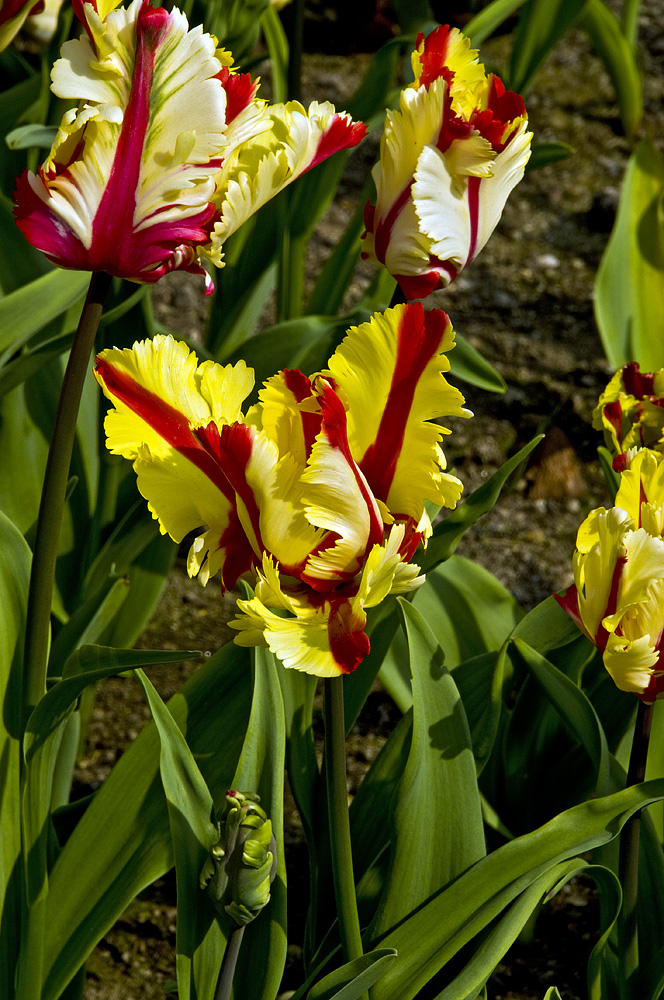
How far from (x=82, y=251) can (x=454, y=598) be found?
69cm

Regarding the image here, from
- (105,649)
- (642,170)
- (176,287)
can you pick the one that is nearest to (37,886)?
(105,649)

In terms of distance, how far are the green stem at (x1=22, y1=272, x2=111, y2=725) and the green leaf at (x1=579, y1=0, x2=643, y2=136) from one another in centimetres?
185

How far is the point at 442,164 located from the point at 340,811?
45cm

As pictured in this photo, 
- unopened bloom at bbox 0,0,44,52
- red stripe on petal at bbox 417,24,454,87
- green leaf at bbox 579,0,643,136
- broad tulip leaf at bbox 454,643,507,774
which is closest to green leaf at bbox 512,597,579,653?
broad tulip leaf at bbox 454,643,507,774

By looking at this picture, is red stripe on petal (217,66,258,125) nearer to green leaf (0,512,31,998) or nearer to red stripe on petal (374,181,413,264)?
red stripe on petal (374,181,413,264)

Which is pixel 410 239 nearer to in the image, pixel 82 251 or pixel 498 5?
pixel 82 251

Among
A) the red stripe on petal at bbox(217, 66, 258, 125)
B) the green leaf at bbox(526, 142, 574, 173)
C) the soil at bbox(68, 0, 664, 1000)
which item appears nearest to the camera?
the red stripe on petal at bbox(217, 66, 258, 125)

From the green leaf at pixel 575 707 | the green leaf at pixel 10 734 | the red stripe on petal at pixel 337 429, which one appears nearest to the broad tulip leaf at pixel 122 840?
the green leaf at pixel 10 734

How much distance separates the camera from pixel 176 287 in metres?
2.19

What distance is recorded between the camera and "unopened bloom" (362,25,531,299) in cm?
68

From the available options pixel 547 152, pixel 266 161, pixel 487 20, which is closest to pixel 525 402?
pixel 547 152

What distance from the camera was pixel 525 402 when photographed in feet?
6.34

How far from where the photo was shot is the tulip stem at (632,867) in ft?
2.47

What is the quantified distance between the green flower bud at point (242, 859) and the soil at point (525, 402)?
463mm
